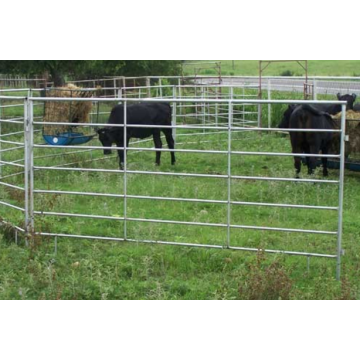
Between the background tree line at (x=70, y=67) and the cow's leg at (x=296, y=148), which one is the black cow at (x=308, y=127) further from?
the background tree line at (x=70, y=67)

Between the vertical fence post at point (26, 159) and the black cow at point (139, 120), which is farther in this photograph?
the black cow at point (139, 120)

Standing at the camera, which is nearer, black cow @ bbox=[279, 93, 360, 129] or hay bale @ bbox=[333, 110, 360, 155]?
hay bale @ bbox=[333, 110, 360, 155]

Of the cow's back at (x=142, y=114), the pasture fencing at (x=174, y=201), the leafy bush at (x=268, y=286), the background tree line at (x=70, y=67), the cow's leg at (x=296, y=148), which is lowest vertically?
the leafy bush at (x=268, y=286)

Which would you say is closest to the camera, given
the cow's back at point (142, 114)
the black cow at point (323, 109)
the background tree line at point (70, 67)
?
the black cow at point (323, 109)

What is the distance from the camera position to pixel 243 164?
517 inches

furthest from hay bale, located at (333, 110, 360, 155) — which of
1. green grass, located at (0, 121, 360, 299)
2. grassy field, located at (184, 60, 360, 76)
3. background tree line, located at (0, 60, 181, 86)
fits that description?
grassy field, located at (184, 60, 360, 76)

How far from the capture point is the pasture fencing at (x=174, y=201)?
709 centimetres

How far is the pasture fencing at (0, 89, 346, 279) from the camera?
7094 millimetres

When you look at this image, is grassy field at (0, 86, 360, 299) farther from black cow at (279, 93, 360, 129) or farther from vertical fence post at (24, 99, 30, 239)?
black cow at (279, 93, 360, 129)

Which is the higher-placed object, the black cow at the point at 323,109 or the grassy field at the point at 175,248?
the black cow at the point at 323,109

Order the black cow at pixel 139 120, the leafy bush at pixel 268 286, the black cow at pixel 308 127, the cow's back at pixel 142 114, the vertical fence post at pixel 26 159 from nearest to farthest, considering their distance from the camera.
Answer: the leafy bush at pixel 268 286 < the vertical fence post at pixel 26 159 < the black cow at pixel 308 127 < the black cow at pixel 139 120 < the cow's back at pixel 142 114

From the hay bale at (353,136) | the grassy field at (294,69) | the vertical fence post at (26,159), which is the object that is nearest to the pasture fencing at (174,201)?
the vertical fence post at (26,159)

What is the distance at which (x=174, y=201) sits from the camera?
963cm

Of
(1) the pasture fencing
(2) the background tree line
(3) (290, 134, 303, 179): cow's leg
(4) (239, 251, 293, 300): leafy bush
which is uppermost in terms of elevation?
(2) the background tree line
